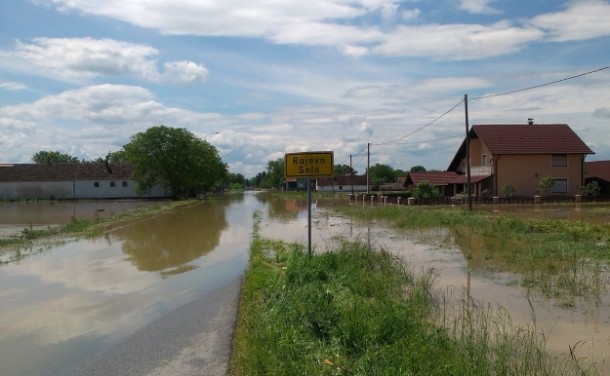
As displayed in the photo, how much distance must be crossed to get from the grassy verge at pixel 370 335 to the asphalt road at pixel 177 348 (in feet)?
0.83

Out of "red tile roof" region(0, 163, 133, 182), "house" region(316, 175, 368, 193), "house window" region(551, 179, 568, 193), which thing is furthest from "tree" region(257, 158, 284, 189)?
"house window" region(551, 179, 568, 193)

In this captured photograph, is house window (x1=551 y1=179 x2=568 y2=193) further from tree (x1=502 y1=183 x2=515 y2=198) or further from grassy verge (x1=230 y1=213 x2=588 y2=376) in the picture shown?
grassy verge (x1=230 y1=213 x2=588 y2=376)

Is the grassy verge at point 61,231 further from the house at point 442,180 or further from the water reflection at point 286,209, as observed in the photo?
the house at point 442,180

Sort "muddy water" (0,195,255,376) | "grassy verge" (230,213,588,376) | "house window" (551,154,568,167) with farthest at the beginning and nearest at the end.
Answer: "house window" (551,154,568,167) < "muddy water" (0,195,255,376) < "grassy verge" (230,213,588,376)

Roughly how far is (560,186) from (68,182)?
57.4m

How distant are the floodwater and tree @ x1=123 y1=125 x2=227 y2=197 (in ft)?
150

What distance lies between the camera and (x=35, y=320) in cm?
906

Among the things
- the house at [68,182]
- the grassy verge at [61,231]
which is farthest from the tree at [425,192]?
the house at [68,182]

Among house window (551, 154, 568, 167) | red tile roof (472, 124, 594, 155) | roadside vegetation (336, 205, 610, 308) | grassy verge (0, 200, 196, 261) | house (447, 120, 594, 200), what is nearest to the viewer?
roadside vegetation (336, 205, 610, 308)

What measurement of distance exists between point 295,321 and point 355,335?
1.08 m

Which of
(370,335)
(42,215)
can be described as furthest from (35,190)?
(370,335)

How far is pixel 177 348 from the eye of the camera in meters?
7.27

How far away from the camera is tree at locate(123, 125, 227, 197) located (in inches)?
2584

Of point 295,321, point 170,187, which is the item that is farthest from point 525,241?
point 170,187
